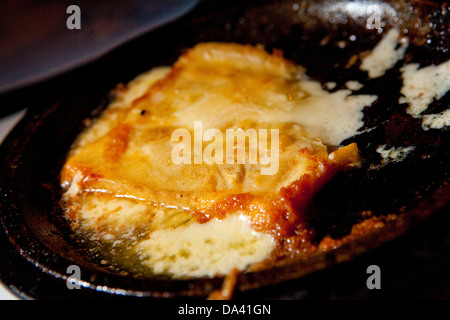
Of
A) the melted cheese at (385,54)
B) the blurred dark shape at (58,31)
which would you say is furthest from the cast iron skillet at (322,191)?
the blurred dark shape at (58,31)

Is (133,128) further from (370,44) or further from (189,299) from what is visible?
(370,44)

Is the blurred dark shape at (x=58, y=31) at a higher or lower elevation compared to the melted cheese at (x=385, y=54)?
higher

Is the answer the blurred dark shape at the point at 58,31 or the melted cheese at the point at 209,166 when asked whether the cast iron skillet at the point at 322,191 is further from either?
the blurred dark shape at the point at 58,31

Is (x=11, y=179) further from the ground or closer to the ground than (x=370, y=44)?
closer to the ground

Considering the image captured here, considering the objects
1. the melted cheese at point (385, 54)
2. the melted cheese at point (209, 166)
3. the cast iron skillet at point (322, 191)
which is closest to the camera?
the cast iron skillet at point (322, 191)

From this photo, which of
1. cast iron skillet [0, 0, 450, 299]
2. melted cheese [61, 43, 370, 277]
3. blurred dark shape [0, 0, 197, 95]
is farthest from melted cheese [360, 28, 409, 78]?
blurred dark shape [0, 0, 197, 95]

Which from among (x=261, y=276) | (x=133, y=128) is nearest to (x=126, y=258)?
(x=261, y=276)
